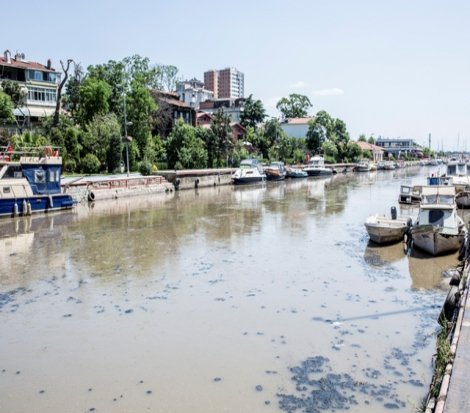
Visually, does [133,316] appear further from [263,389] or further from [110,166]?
[110,166]

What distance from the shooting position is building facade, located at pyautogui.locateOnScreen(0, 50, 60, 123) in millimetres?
56156

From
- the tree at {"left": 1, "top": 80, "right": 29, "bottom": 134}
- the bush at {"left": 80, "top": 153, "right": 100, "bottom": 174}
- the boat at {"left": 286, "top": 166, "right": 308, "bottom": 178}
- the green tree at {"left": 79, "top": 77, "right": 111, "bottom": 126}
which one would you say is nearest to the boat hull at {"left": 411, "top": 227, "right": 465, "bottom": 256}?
the bush at {"left": 80, "top": 153, "right": 100, "bottom": 174}

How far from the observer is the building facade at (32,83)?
5616 cm

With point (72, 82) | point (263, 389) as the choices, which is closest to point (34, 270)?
point (263, 389)

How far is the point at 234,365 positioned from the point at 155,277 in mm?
6963

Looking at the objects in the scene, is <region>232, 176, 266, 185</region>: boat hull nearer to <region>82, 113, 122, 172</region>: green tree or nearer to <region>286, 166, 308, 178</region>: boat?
<region>286, 166, 308, 178</region>: boat

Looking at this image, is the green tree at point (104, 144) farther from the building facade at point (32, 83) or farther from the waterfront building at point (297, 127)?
the waterfront building at point (297, 127)

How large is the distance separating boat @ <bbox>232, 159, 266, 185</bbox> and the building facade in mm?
23488

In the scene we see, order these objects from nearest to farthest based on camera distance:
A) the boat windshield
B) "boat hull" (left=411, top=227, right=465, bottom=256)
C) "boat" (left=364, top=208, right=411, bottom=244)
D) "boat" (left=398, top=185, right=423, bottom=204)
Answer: "boat hull" (left=411, top=227, right=465, bottom=256) < "boat" (left=364, top=208, right=411, bottom=244) < the boat windshield < "boat" (left=398, top=185, right=423, bottom=204)

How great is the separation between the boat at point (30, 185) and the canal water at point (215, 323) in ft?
23.9

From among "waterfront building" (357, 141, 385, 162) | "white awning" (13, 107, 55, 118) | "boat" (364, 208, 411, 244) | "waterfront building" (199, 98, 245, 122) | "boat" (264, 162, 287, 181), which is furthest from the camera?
"waterfront building" (357, 141, 385, 162)

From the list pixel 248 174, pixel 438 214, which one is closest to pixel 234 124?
pixel 248 174

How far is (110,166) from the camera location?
47875 mm

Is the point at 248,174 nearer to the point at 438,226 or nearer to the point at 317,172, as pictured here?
the point at 317,172
